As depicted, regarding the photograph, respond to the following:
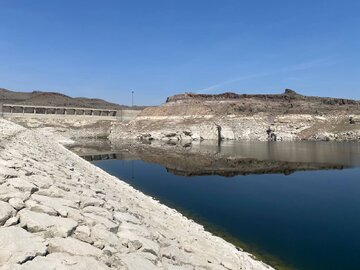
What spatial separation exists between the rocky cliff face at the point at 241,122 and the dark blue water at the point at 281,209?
5273 cm

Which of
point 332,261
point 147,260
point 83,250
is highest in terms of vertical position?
point 83,250

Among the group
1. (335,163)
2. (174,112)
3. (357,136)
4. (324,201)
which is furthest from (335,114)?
(324,201)

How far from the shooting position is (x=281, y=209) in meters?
21.6

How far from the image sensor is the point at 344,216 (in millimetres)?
19828

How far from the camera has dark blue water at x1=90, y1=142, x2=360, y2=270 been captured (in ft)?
48.3

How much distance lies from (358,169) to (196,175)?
17.6 m

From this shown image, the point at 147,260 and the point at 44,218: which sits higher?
the point at 44,218

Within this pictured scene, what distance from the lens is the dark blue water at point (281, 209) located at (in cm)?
1471

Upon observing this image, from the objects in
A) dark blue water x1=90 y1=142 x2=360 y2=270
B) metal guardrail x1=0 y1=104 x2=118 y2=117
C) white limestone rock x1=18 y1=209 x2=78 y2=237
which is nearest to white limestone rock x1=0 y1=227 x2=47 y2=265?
white limestone rock x1=18 y1=209 x2=78 y2=237

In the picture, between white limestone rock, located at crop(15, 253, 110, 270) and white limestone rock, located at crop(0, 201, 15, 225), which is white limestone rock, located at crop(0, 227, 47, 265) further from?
white limestone rock, located at crop(0, 201, 15, 225)

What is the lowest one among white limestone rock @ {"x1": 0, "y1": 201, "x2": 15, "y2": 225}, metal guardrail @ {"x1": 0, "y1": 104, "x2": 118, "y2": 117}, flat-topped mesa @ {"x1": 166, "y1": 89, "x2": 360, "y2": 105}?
white limestone rock @ {"x1": 0, "y1": 201, "x2": 15, "y2": 225}

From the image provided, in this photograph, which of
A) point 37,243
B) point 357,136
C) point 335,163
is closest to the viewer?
point 37,243

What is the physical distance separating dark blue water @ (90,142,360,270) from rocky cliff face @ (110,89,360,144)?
5273 cm

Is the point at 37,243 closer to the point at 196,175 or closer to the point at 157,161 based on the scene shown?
the point at 196,175
